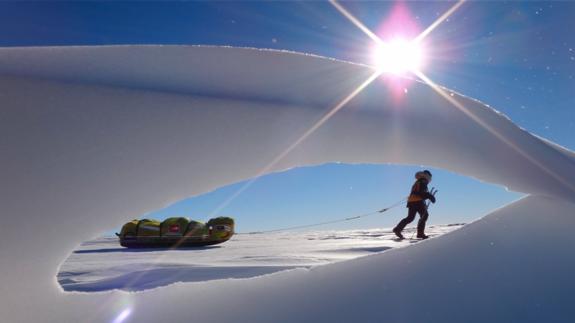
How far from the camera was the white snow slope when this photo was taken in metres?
1.09

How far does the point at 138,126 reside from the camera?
1.13 meters

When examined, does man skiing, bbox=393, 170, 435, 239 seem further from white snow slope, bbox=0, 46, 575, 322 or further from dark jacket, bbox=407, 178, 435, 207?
white snow slope, bbox=0, 46, 575, 322

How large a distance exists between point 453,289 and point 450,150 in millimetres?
448

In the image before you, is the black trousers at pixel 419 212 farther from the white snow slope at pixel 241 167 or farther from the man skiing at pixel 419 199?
the white snow slope at pixel 241 167

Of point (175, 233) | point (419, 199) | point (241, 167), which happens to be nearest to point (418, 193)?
point (419, 199)

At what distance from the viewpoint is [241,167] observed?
1.18 meters

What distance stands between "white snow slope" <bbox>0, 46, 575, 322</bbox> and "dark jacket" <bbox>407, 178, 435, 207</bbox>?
438cm

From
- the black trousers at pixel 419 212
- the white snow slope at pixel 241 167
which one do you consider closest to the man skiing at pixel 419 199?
the black trousers at pixel 419 212

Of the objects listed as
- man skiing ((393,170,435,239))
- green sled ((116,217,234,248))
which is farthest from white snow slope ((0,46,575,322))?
green sled ((116,217,234,248))

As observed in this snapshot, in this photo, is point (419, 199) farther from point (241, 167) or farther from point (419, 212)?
point (241, 167)

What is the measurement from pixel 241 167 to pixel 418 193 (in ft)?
16.4

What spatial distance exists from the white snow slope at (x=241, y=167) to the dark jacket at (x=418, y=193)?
4379 mm

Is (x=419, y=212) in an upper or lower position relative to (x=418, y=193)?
lower

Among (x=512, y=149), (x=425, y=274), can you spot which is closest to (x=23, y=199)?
(x=425, y=274)
